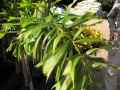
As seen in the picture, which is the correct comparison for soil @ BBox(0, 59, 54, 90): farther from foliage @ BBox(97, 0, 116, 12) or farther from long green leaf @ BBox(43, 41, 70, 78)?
foliage @ BBox(97, 0, 116, 12)

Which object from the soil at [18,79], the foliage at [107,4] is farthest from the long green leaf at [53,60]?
the foliage at [107,4]

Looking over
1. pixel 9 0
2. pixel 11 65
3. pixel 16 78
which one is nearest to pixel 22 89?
pixel 16 78

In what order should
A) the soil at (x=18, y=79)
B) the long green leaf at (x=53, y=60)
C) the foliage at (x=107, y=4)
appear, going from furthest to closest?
the foliage at (x=107, y=4) < the soil at (x=18, y=79) < the long green leaf at (x=53, y=60)

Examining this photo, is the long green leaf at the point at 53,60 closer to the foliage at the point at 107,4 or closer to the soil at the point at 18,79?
the soil at the point at 18,79

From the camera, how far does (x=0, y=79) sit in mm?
3684

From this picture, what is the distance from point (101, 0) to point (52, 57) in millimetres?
6864

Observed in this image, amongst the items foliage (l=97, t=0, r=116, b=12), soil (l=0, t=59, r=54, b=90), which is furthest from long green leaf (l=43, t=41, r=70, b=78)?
foliage (l=97, t=0, r=116, b=12)

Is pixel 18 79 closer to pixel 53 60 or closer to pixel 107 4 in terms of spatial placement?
pixel 53 60

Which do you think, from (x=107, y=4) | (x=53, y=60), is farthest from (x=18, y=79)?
(x=107, y=4)

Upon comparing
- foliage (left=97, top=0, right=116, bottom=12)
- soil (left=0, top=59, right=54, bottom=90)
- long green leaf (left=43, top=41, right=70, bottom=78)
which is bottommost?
soil (left=0, top=59, right=54, bottom=90)

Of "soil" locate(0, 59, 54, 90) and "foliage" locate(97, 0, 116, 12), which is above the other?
"foliage" locate(97, 0, 116, 12)

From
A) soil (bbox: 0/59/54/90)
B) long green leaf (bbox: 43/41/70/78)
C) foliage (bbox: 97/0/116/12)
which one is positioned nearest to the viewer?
long green leaf (bbox: 43/41/70/78)

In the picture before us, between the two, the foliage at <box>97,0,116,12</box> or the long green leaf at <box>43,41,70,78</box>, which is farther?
the foliage at <box>97,0,116,12</box>

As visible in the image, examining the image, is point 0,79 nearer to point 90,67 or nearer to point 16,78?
point 16,78
